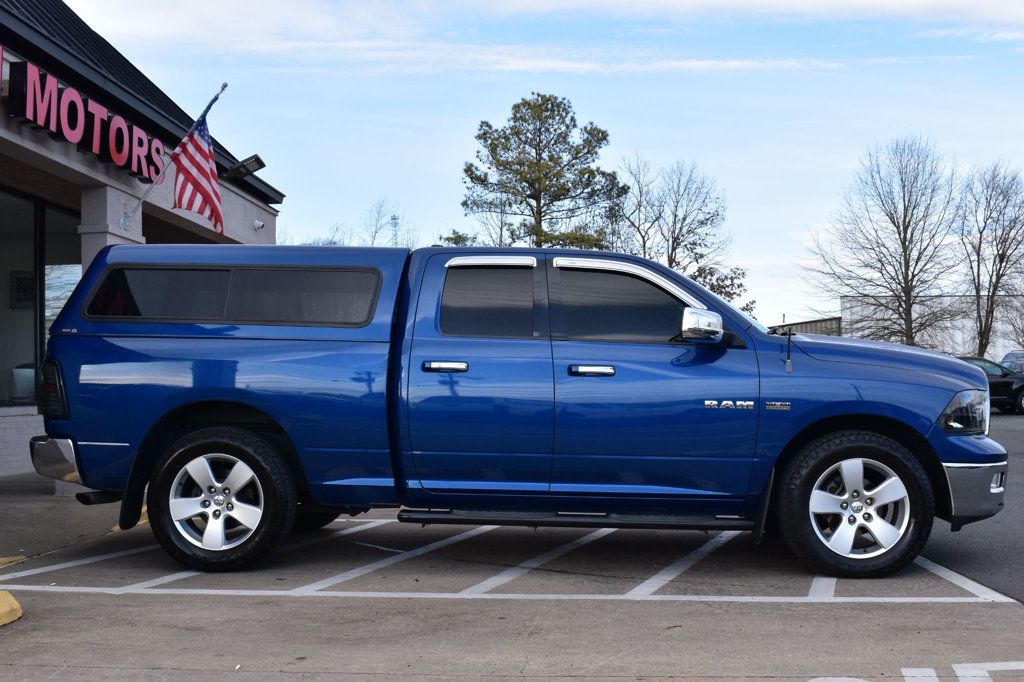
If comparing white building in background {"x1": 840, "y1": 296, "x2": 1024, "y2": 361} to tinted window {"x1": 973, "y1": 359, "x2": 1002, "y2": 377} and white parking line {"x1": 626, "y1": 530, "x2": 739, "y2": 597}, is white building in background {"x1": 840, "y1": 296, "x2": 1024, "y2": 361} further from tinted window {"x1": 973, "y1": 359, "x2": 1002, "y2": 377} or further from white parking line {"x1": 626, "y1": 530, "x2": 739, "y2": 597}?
white parking line {"x1": 626, "y1": 530, "x2": 739, "y2": 597}

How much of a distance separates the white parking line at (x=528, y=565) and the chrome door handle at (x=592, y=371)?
1313 mm

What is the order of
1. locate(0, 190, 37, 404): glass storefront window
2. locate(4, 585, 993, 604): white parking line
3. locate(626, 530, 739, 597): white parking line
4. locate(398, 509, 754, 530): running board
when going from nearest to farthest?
locate(4, 585, 993, 604): white parking line
locate(626, 530, 739, 597): white parking line
locate(398, 509, 754, 530): running board
locate(0, 190, 37, 404): glass storefront window

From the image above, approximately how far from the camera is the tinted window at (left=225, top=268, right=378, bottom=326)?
668 centimetres

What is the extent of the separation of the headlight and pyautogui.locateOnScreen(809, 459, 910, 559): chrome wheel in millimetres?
448

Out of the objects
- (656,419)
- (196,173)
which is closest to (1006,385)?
(196,173)

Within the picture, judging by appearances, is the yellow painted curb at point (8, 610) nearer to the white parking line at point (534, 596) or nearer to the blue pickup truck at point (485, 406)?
the white parking line at point (534, 596)

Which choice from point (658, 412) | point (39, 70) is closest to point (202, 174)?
point (39, 70)

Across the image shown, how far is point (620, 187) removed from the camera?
48.7m

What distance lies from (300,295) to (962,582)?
4.34 meters

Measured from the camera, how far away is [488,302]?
665 centimetres

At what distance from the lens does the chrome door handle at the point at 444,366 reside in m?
6.40

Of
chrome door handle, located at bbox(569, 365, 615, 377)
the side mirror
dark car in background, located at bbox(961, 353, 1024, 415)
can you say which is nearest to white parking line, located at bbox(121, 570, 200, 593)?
chrome door handle, located at bbox(569, 365, 615, 377)

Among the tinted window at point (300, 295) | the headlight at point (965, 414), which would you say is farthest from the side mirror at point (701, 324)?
the tinted window at point (300, 295)

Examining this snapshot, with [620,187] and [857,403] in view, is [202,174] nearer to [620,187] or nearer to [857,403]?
[857,403]
